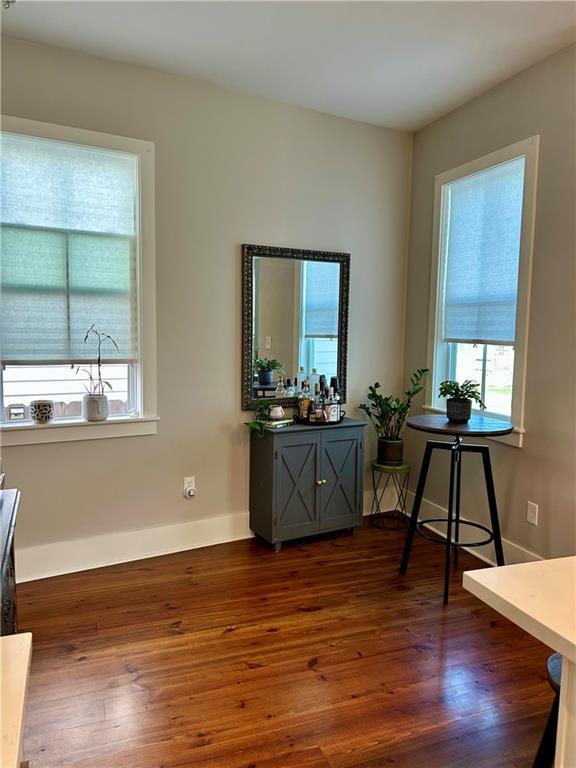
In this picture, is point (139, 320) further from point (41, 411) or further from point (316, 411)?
point (316, 411)

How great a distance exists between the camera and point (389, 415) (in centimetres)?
374

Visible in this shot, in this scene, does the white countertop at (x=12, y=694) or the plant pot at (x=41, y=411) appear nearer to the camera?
the white countertop at (x=12, y=694)

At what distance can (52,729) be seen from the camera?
180cm

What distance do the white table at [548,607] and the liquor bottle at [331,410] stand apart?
2275mm

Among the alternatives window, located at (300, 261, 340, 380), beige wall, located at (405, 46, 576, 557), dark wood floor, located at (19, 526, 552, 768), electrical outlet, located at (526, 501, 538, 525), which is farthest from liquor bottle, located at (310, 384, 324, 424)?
electrical outlet, located at (526, 501, 538, 525)

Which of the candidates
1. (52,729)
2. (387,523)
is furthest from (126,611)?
(387,523)

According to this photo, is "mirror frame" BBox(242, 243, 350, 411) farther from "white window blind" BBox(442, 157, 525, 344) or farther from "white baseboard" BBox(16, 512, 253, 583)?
"white baseboard" BBox(16, 512, 253, 583)

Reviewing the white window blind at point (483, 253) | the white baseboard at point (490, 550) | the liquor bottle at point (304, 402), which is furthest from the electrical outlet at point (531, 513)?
the liquor bottle at point (304, 402)

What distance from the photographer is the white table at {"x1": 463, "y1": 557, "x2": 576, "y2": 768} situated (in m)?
0.93

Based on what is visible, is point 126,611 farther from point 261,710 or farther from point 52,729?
point 261,710

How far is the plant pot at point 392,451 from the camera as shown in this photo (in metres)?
3.69

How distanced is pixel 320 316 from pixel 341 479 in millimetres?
1119

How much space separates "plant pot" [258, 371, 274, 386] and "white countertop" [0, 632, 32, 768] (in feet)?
8.42

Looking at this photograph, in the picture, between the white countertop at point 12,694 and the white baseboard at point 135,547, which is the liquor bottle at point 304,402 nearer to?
the white baseboard at point 135,547
